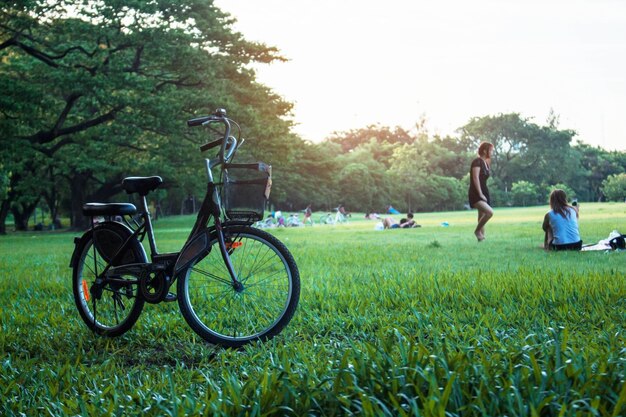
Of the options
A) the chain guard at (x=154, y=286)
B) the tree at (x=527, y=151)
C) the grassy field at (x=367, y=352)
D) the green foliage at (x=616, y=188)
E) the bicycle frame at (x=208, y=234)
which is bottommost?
the grassy field at (x=367, y=352)

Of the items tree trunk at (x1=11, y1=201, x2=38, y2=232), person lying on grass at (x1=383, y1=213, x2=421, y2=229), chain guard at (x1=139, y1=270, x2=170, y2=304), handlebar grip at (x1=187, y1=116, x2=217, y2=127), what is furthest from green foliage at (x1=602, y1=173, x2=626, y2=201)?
tree trunk at (x1=11, y1=201, x2=38, y2=232)

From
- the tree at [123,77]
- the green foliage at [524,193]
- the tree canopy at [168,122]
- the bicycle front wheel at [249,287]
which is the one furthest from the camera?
the green foliage at [524,193]

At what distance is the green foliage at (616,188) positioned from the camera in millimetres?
12415

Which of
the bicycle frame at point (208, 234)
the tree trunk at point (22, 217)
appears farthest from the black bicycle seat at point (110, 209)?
the tree trunk at point (22, 217)

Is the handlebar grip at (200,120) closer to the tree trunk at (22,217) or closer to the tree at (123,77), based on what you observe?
the tree at (123,77)

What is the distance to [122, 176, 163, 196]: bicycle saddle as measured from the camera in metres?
2.98

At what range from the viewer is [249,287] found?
2.93 m

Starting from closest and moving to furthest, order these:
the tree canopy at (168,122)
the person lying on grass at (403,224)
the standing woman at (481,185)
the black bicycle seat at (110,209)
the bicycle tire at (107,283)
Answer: the bicycle tire at (107,283) → the black bicycle seat at (110,209) → the standing woman at (481,185) → the tree canopy at (168,122) → the person lying on grass at (403,224)

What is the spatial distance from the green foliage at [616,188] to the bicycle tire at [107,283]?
467 inches

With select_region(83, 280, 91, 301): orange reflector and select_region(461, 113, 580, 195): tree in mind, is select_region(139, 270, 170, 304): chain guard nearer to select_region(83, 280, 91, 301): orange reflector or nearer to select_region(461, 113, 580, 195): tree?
select_region(83, 280, 91, 301): orange reflector

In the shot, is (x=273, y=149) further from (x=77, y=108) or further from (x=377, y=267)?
(x=377, y=267)

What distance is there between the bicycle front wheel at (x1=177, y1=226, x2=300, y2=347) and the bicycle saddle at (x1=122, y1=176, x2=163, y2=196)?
0.46 metres

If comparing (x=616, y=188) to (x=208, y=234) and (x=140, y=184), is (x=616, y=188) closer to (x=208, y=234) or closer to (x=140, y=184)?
(x=208, y=234)

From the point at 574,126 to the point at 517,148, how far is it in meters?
1.87
